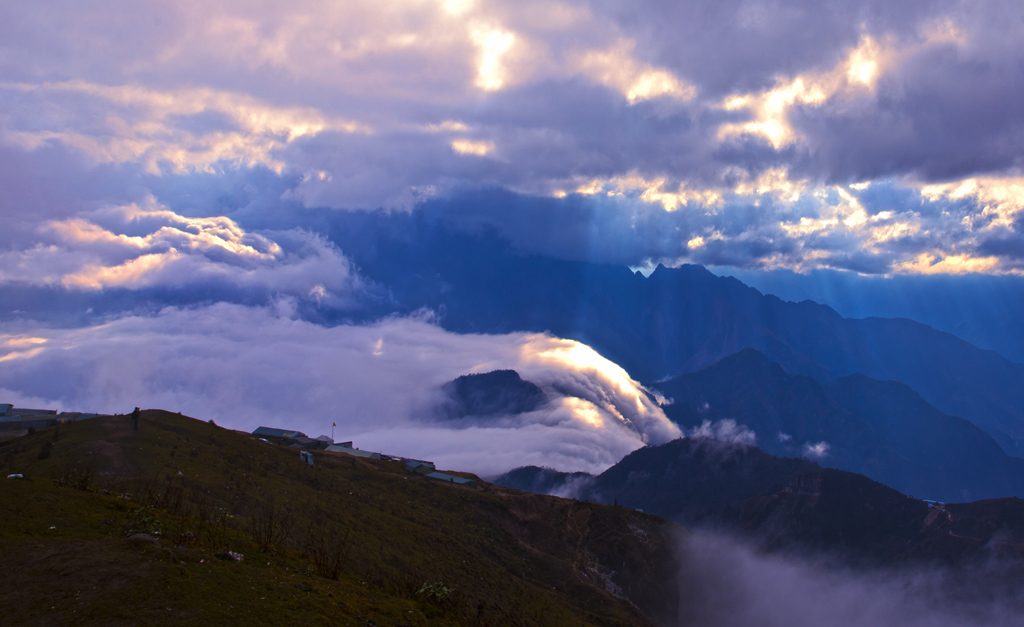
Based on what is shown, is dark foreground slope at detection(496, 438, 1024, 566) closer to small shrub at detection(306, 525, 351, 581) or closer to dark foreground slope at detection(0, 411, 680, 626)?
dark foreground slope at detection(0, 411, 680, 626)

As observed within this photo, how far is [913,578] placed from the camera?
428 ft

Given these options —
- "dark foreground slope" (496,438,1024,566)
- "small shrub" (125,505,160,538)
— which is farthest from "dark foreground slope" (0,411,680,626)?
"dark foreground slope" (496,438,1024,566)

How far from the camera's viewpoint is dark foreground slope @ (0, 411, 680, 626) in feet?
60.4

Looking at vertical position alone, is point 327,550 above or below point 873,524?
above

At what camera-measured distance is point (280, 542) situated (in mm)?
26281

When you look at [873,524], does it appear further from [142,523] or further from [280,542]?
[142,523]

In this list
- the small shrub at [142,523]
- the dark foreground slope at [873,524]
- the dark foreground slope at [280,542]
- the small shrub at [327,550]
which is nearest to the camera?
the dark foreground slope at [280,542]

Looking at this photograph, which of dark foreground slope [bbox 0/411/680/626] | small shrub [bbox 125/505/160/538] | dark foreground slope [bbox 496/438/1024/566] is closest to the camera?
dark foreground slope [bbox 0/411/680/626]

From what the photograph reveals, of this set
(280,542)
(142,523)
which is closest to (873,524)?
(280,542)

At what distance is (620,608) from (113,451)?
201ft

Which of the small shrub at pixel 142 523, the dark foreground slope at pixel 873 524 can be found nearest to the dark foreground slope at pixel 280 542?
the small shrub at pixel 142 523

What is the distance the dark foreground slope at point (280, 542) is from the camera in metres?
18.4

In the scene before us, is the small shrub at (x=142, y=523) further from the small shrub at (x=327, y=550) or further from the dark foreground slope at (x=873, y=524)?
the dark foreground slope at (x=873, y=524)

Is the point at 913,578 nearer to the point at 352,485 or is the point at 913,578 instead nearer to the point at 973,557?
the point at 973,557
